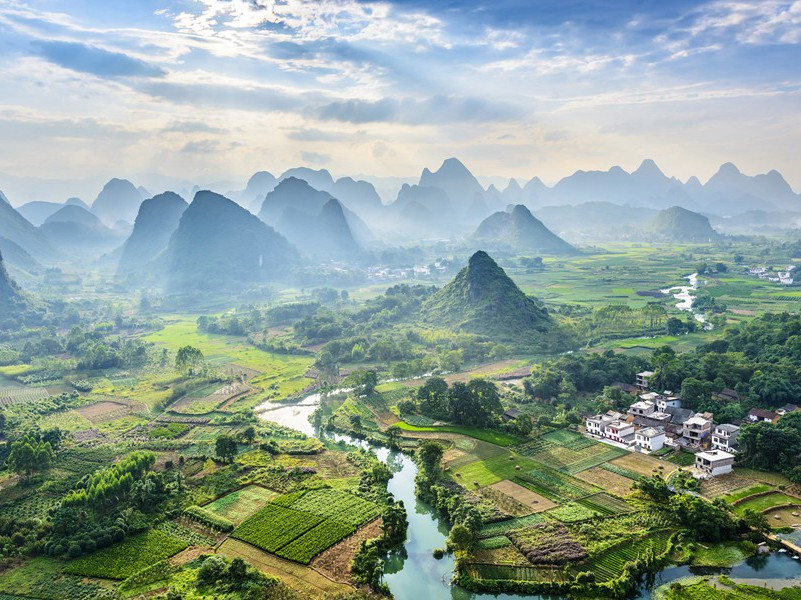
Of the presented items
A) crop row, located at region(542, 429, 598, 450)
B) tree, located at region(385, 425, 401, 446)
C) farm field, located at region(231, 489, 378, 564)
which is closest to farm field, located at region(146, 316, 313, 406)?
tree, located at region(385, 425, 401, 446)

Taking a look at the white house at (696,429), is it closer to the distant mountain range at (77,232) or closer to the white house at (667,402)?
the white house at (667,402)

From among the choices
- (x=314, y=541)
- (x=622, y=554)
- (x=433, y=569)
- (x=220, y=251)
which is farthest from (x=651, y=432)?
(x=220, y=251)

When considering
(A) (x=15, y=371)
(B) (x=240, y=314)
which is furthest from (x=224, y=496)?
(B) (x=240, y=314)

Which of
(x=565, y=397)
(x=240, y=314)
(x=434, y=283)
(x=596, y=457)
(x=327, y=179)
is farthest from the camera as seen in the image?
(x=327, y=179)

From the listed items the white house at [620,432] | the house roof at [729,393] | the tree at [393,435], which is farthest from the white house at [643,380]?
the tree at [393,435]

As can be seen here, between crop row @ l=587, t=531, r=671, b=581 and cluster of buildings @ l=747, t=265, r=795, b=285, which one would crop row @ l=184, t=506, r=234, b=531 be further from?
cluster of buildings @ l=747, t=265, r=795, b=285

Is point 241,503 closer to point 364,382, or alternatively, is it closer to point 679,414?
point 364,382

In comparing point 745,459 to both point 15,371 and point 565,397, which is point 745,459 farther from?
point 15,371
